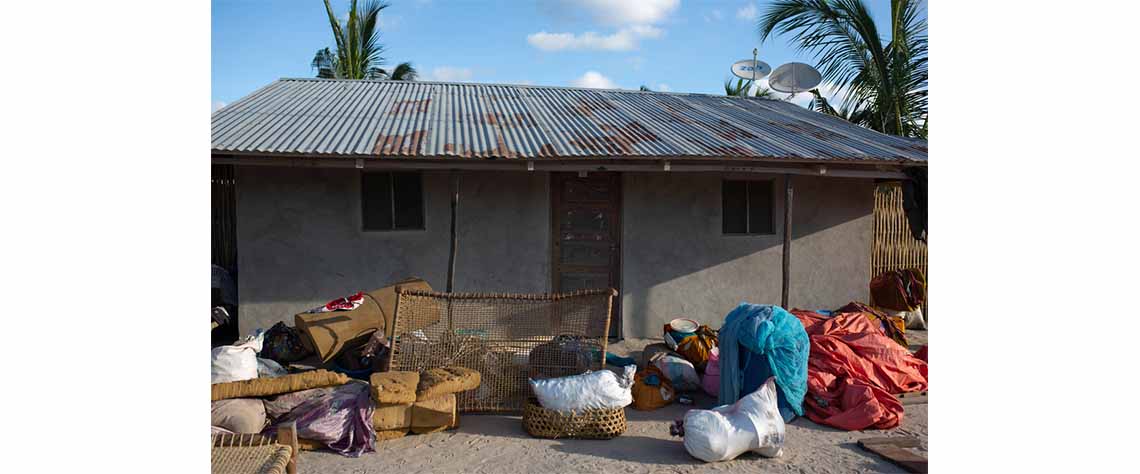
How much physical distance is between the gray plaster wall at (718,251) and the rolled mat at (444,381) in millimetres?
3525

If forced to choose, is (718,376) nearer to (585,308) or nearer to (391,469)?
(585,308)

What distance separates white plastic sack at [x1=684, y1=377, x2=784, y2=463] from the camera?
4.63 m

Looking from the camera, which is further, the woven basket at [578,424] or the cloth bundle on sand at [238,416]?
the woven basket at [578,424]

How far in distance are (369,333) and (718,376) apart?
3387 millimetres

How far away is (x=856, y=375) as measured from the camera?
598 centimetres

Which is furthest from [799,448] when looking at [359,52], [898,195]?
[359,52]

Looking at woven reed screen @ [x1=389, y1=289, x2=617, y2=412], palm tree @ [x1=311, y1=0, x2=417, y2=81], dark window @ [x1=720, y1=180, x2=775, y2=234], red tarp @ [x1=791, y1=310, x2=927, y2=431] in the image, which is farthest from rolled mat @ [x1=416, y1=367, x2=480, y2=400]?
palm tree @ [x1=311, y1=0, x2=417, y2=81]

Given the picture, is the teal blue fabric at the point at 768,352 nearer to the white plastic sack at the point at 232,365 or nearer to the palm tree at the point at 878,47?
the white plastic sack at the point at 232,365

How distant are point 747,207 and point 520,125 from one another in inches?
124

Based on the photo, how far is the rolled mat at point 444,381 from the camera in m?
5.09

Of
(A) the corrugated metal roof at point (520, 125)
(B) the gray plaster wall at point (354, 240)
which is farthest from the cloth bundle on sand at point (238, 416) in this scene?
(B) the gray plaster wall at point (354, 240)

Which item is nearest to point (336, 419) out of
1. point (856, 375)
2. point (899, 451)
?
point (899, 451)

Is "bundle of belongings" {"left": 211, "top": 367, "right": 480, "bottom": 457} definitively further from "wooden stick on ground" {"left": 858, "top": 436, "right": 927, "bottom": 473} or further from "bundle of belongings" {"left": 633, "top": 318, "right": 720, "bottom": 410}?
"wooden stick on ground" {"left": 858, "top": 436, "right": 927, "bottom": 473}

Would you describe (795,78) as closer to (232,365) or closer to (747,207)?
(747,207)
